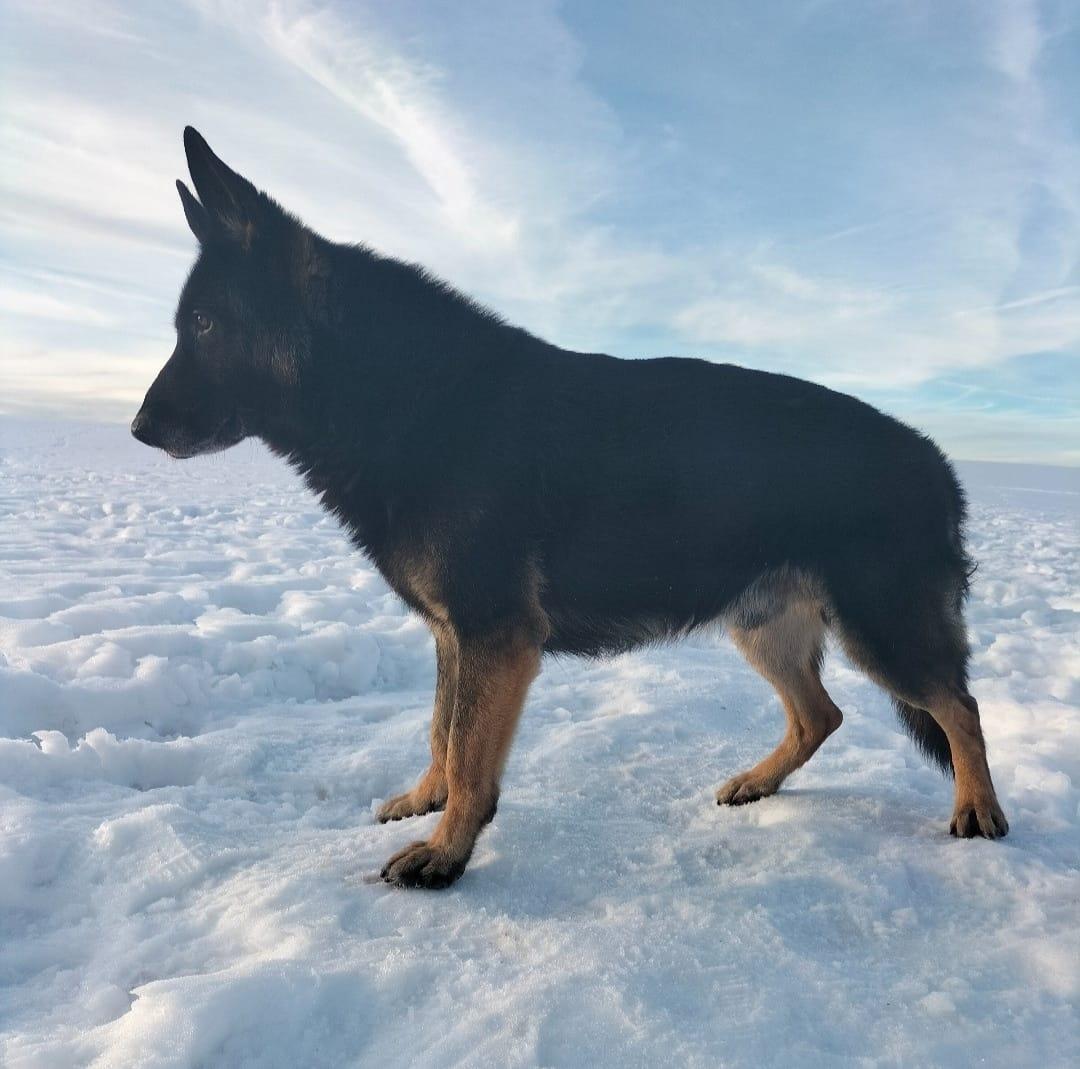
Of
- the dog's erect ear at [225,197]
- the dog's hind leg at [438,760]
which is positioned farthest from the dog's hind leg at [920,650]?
the dog's erect ear at [225,197]

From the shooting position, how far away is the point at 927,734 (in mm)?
3402

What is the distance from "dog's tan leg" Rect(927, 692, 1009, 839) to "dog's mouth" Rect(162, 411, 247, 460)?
3.16m

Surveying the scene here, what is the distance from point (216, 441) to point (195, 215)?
1.00m

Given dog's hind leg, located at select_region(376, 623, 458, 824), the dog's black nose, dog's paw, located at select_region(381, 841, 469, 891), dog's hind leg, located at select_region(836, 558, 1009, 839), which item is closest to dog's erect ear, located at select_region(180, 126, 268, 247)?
the dog's black nose

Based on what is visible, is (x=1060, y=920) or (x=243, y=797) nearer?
(x=1060, y=920)

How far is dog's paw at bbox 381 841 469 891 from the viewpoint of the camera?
8.24ft

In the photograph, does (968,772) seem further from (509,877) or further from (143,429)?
(143,429)

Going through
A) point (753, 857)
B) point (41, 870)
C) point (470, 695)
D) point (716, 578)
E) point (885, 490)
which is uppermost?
point (885, 490)

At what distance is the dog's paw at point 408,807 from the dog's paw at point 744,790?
122 centimetres

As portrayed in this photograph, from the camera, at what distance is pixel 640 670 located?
17.6ft

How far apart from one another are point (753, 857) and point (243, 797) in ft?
6.93

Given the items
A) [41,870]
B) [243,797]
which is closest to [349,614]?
[243,797]

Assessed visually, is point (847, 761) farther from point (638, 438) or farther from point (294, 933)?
point (294, 933)

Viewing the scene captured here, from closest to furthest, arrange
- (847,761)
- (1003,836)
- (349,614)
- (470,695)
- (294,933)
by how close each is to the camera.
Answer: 1. (294,933)
2. (470,695)
3. (1003,836)
4. (847,761)
5. (349,614)
